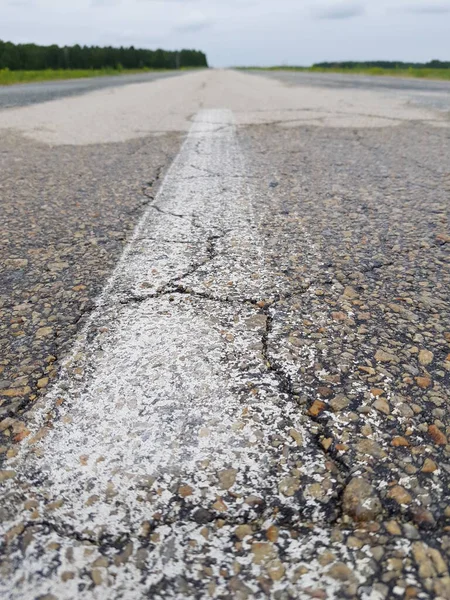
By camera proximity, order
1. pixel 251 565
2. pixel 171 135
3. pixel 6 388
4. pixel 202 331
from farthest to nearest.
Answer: pixel 171 135
pixel 202 331
pixel 6 388
pixel 251 565

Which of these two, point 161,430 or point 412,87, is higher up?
point 412,87

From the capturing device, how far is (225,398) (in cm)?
115

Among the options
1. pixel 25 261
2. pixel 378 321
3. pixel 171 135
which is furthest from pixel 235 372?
pixel 171 135

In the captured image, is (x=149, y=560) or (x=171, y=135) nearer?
(x=149, y=560)

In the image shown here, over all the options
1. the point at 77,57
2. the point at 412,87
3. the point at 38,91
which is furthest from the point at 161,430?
the point at 77,57

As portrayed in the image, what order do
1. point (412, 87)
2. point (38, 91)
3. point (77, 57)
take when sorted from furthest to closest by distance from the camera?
point (77, 57), point (412, 87), point (38, 91)

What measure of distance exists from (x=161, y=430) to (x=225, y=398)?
181 mm

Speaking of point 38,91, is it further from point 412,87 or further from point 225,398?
point 225,398

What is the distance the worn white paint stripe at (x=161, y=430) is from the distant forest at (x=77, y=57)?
32020mm

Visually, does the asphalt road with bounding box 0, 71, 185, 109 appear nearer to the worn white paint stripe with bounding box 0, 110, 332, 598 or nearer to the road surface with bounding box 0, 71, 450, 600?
the road surface with bounding box 0, 71, 450, 600

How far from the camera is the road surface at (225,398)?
2.61ft

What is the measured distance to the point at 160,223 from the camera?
2.36 meters

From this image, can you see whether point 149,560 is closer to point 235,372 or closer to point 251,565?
point 251,565

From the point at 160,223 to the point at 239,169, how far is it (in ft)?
4.34
